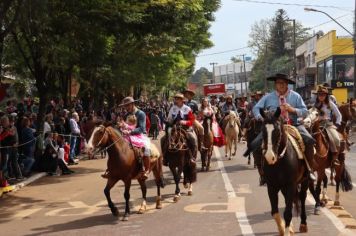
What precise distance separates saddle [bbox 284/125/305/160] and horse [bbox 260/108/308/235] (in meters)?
0.06

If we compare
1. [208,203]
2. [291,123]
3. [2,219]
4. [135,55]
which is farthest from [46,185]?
[135,55]

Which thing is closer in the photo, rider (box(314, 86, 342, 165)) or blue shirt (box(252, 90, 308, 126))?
blue shirt (box(252, 90, 308, 126))

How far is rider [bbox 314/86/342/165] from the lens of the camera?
11.4 meters

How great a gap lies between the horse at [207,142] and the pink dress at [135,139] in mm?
6393

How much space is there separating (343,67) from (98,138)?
4924 centimetres

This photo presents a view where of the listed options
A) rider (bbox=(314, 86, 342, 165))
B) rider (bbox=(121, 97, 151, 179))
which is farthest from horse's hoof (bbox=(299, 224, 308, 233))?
rider (bbox=(121, 97, 151, 179))

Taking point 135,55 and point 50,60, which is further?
point 135,55

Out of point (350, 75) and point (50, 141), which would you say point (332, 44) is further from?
point (50, 141)

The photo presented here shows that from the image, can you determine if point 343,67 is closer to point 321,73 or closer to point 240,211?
point 321,73

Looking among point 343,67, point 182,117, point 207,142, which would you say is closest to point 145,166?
point 182,117

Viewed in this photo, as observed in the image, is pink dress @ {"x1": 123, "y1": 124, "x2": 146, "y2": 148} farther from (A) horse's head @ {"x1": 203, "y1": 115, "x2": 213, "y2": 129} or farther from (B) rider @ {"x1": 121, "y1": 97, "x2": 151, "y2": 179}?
(A) horse's head @ {"x1": 203, "y1": 115, "x2": 213, "y2": 129}

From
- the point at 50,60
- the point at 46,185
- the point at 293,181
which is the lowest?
the point at 46,185

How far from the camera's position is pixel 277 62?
10069 cm

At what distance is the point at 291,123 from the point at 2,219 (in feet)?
20.6
